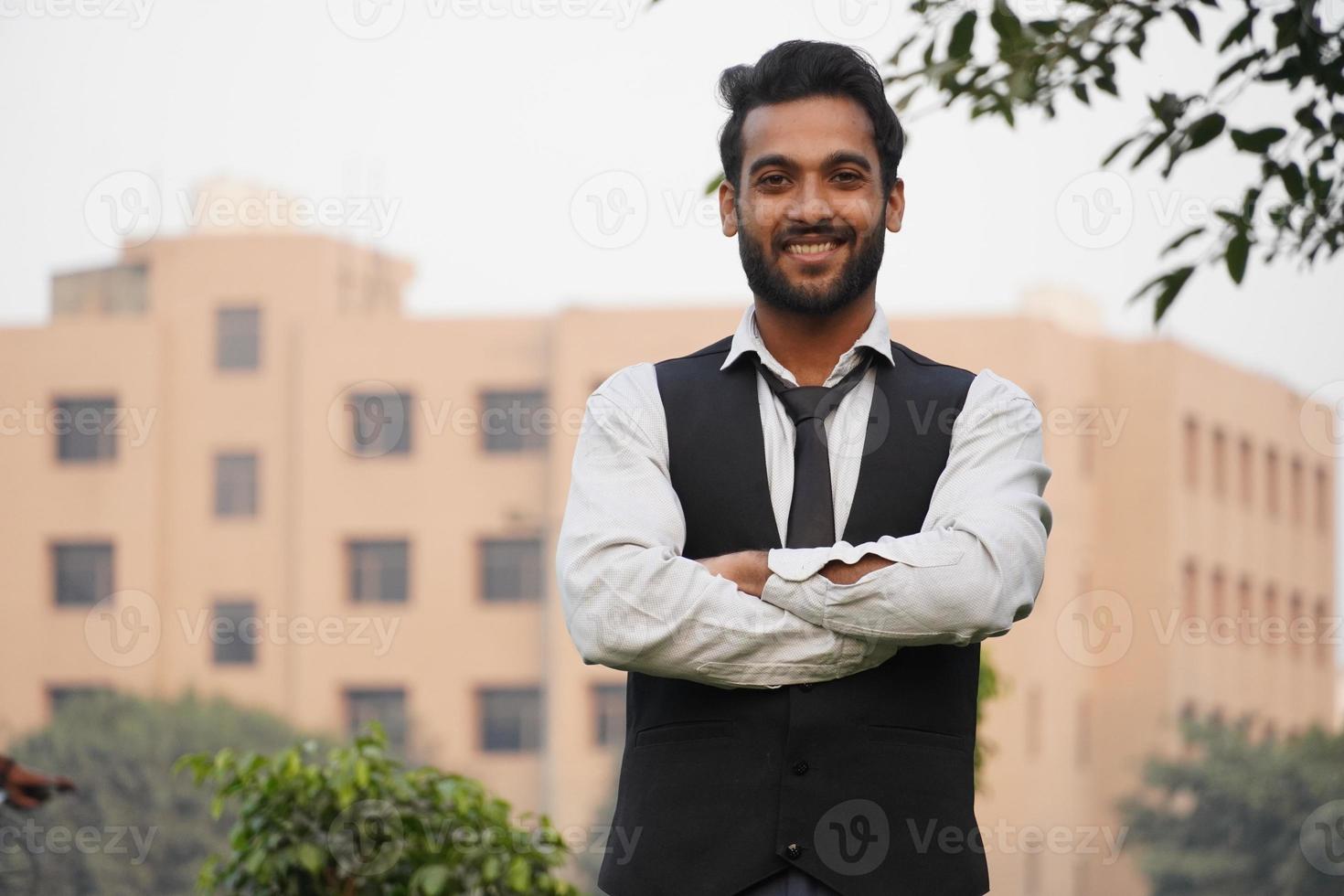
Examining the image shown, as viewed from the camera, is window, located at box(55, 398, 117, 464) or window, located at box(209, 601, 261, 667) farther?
window, located at box(55, 398, 117, 464)

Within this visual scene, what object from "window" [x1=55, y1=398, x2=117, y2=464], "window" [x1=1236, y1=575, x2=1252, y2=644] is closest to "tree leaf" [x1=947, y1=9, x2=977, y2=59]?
"window" [x1=55, y1=398, x2=117, y2=464]

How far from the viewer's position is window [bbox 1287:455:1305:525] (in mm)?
48156

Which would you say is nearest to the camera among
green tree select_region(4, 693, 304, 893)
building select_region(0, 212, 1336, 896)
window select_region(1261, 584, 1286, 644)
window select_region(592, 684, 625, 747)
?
green tree select_region(4, 693, 304, 893)

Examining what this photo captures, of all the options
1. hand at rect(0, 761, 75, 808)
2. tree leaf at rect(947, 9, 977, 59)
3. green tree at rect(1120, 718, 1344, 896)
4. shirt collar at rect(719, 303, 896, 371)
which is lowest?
green tree at rect(1120, 718, 1344, 896)

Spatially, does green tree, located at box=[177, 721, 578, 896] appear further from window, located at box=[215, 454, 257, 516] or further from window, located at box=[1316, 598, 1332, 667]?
window, located at box=[1316, 598, 1332, 667]

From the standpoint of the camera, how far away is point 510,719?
141 ft

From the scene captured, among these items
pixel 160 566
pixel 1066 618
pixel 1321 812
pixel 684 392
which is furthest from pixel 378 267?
pixel 684 392

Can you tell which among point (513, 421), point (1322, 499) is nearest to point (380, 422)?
point (513, 421)

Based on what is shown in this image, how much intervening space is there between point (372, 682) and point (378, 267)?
10.4 m

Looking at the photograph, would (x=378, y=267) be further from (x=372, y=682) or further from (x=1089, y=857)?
(x=1089, y=857)

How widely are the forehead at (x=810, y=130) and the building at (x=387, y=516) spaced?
39.1 metres

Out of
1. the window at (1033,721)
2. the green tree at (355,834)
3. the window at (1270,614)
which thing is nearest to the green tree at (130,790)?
the window at (1033,721)

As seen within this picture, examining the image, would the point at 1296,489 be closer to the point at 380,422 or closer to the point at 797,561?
the point at 380,422

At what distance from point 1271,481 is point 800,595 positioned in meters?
47.4
